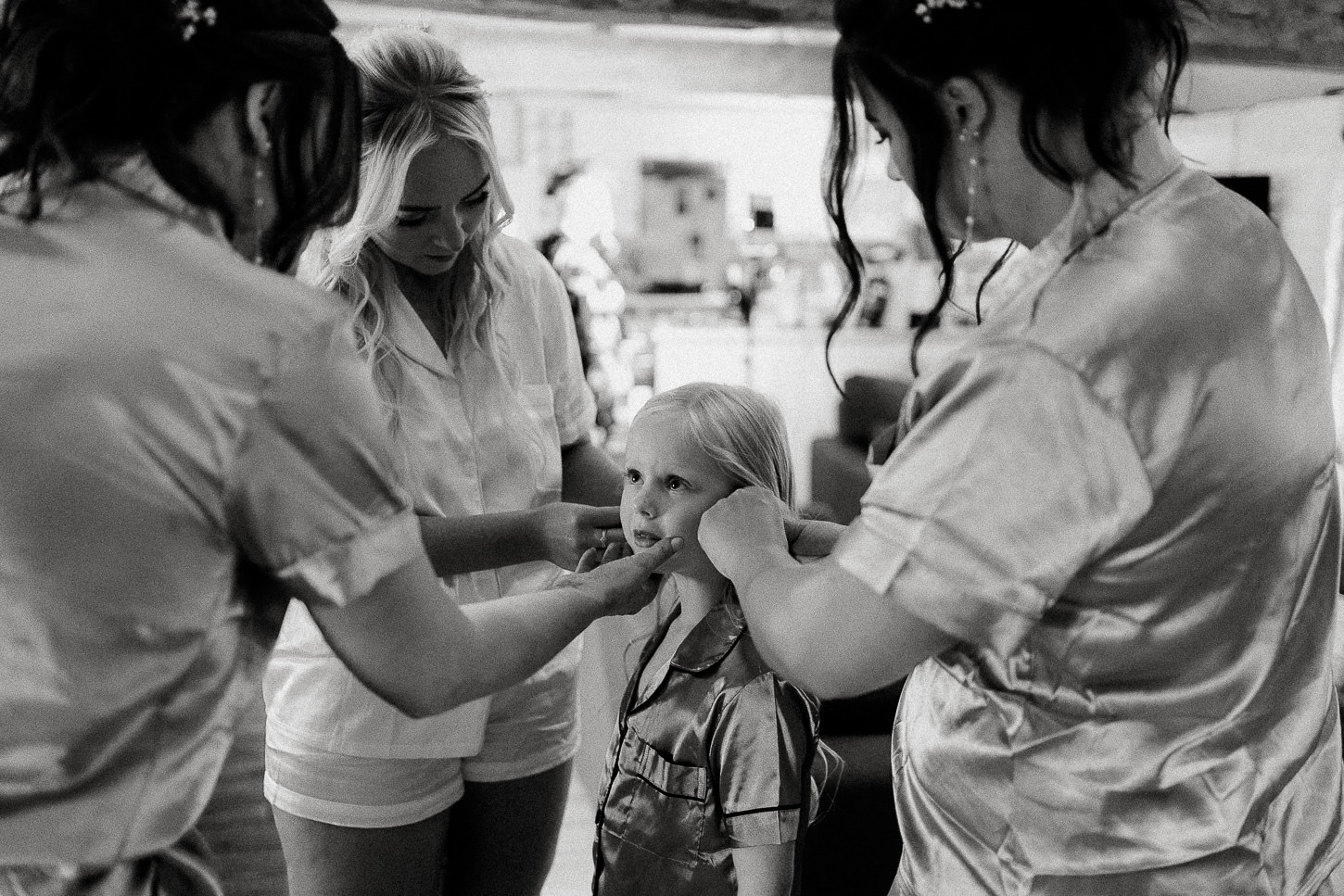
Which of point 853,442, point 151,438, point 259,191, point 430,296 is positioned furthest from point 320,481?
point 853,442

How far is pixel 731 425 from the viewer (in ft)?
5.28

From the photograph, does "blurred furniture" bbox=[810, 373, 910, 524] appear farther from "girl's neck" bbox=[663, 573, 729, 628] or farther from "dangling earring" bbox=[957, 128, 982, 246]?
"dangling earring" bbox=[957, 128, 982, 246]

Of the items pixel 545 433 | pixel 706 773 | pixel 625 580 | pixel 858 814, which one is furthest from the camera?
pixel 858 814

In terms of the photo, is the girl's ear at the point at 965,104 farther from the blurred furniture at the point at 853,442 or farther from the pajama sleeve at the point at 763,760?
the blurred furniture at the point at 853,442

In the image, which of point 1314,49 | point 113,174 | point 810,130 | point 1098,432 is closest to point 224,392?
point 113,174

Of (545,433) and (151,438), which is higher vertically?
(151,438)

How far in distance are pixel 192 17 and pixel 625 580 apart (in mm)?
727

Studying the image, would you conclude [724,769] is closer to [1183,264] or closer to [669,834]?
[669,834]

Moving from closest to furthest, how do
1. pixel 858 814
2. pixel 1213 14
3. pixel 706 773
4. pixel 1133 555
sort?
pixel 1133 555, pixel 706 773, pixel 858 814, pixel 1213 14

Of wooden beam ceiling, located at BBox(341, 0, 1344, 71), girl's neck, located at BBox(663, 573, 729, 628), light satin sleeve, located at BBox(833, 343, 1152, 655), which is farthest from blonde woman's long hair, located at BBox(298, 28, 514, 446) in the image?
wooden beam ceiling, located at BBox(341, 0, 1344, 71)

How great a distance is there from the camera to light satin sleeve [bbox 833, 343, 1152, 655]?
905mm

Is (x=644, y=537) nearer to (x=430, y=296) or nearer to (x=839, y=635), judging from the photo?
(x=430, y=296)

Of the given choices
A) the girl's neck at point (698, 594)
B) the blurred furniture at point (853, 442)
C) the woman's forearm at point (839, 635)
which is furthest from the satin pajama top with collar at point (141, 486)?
the blurred furniture at point (853, 442)

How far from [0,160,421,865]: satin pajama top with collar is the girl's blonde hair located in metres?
0.71
